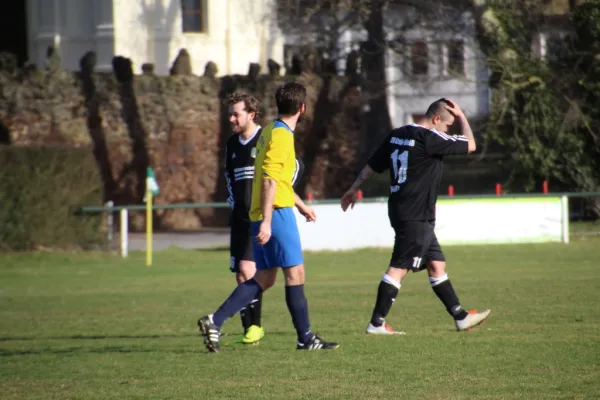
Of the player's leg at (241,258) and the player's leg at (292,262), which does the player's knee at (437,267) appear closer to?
the player's leg at (292,262)

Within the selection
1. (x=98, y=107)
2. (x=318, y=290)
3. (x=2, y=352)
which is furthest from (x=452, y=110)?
(x=98, y=107)

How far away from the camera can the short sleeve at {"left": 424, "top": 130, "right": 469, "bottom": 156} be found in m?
10.1

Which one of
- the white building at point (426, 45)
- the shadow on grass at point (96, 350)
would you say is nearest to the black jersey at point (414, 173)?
the shadow on grass at point (96, 350)

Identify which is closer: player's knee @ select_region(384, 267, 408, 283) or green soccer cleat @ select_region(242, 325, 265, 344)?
green soccer cleat @ select_region(242, 325, 265, 344)

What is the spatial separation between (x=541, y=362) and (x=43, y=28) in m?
35.3

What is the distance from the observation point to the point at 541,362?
8.62m

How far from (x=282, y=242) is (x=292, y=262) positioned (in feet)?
0.60

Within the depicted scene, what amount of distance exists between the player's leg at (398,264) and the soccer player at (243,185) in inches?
40.2

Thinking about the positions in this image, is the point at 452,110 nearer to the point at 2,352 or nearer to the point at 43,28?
the point at 2,352

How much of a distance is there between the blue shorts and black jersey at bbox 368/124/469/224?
1341mm

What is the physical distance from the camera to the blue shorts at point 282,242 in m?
9.31

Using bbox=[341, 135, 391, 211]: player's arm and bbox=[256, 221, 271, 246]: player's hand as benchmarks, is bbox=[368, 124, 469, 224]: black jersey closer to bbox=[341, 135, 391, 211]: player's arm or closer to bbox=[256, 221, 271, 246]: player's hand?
bbox=[341, 135, 391, 211]: player's arm

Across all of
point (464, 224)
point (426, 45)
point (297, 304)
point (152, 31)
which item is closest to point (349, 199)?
point (297, 304)

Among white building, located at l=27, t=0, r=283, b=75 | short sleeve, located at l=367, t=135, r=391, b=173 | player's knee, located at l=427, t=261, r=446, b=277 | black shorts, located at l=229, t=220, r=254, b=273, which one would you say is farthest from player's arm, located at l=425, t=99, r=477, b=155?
white building, located at l=27, t=0, r=283, b=75
